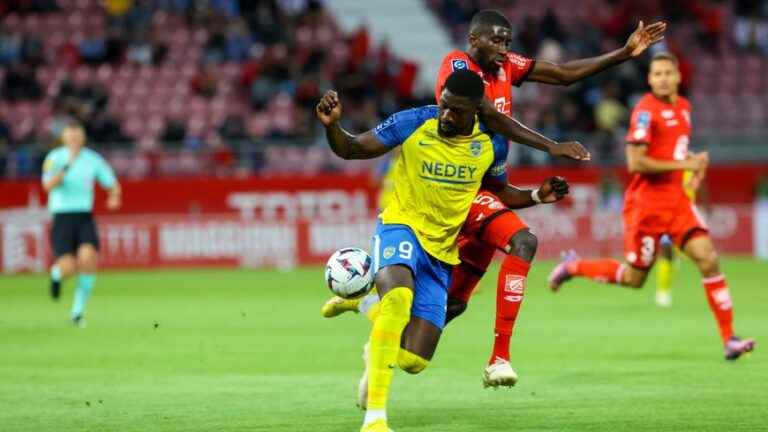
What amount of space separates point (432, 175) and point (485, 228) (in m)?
0.95

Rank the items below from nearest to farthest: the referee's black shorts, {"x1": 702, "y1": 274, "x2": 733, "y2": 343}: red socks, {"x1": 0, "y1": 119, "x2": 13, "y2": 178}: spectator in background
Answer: {"x1": 702, "y1": 274, "x2": 733, "y2": 343}: red socks
the referee's black shorts
{"x1": 0, "y1": 119, "x2": 13, "y2": 178}: spectator in background

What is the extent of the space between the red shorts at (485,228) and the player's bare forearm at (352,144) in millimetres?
1134

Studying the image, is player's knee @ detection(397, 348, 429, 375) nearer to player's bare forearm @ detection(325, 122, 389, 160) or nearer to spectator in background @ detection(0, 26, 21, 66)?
player's bare forearm @ detection(325, 122, 389, 160)

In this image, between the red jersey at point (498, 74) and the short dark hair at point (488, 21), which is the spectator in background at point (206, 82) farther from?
the short dark hair at point (488, 21)

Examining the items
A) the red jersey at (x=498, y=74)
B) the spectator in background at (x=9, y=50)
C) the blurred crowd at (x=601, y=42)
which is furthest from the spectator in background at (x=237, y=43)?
the red jersey at (x=498, y=74)

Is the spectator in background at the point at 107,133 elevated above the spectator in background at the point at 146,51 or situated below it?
below

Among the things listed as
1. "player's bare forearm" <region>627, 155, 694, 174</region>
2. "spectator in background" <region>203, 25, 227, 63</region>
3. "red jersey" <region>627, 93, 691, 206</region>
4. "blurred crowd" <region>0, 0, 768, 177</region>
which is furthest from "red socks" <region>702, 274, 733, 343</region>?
"spectator in background" <region>203, 25, 227, 63</region>

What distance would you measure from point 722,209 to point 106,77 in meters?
13.8

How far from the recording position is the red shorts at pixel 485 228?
9.48 meters

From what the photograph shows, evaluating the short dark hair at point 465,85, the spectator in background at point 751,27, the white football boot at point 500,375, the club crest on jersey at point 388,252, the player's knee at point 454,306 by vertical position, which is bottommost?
the white football boot at point 500,375

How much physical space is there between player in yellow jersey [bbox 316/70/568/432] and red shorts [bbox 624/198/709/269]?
4.12 m

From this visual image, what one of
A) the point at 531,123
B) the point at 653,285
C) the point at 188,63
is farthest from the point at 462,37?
the point at 653,285

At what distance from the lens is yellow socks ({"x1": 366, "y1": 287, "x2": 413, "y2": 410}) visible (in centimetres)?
806

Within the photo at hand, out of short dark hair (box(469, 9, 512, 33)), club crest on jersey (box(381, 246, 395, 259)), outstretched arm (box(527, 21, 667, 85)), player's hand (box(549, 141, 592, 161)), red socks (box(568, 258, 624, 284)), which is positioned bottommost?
red socks (box(568, 258, 624, 284))
